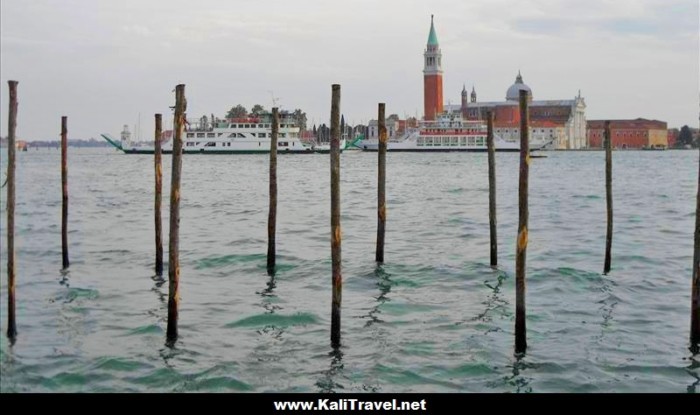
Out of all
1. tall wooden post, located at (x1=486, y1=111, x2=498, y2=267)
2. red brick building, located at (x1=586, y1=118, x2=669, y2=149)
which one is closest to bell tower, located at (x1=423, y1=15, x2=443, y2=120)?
red brick building, located at (x1=586, y1=118, x2=669, y2=149)

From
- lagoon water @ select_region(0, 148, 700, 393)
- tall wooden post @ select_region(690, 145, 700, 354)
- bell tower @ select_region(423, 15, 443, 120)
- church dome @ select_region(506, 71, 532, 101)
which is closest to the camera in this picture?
lagoon water @ select_region(0, 148, 700, 393)

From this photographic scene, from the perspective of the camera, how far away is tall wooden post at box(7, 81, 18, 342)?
857cm

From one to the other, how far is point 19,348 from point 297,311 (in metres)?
3.29

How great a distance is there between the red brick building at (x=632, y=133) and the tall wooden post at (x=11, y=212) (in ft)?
392

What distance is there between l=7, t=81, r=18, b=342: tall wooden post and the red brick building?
120 m

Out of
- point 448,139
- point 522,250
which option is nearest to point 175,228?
point 522,250

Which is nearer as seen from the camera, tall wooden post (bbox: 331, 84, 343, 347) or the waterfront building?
tall wooden post (bbox: 331, 84, 343, 347)

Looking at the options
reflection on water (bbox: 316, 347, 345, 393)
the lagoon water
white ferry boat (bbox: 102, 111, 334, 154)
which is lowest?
reflection on water (bbox: 316, 347, 345, 393)

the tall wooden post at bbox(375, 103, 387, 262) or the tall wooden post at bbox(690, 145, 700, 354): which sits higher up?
the tall wooden post at bbox(375, 103, 387, 262)

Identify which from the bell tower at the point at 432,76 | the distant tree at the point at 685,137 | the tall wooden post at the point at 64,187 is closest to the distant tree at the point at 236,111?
the bell tower at the point at 432,76

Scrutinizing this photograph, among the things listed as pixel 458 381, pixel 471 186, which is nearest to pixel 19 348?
pixel 458 381

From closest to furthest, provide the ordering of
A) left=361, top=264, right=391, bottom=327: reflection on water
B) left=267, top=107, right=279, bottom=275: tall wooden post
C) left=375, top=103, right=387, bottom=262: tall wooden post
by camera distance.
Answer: left=361, top=264, right=391, bottom=327: reflection on water, left=375, top=103, right=387, bottom=262: tall wooden post, left=267, top=107, right=279, bottom=275: tall wooden post

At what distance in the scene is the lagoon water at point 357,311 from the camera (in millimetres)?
7719

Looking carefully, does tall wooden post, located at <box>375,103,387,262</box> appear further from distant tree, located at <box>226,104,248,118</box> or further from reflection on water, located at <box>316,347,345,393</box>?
distant tree, located at <box>226,104,248,118</box>
